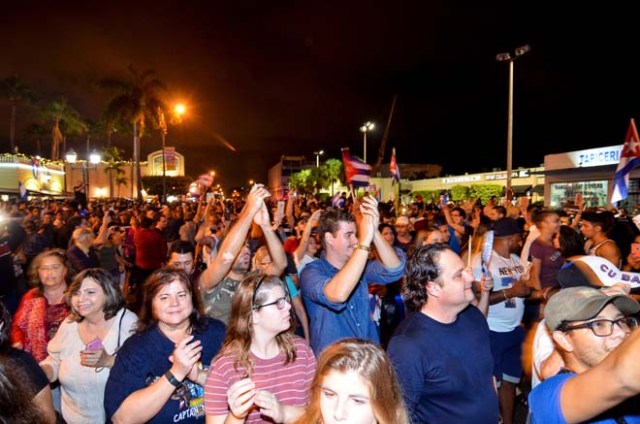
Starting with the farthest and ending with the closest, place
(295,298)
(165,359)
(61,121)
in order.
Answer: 1. (61,121)
2. (295,298)
3. (165,359)

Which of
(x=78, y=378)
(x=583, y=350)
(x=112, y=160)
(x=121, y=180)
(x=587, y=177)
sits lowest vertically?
(x=78, y=378)

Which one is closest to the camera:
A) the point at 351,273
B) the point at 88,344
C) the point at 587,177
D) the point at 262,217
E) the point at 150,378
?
the point at 150,378

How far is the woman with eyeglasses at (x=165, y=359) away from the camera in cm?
260

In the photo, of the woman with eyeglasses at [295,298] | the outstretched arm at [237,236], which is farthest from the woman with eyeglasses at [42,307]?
the woman with eyeglasses at [295,298]

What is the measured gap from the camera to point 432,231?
6.43 m

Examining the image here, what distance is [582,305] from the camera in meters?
2.09

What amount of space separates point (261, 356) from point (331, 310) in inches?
37.1

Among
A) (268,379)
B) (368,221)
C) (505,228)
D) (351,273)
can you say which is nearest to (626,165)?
(505,228)

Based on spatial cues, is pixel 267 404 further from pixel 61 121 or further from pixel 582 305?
pixel 61 121

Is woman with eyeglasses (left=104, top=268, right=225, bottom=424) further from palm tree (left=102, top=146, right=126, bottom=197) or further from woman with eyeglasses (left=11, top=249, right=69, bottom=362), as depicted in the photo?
palm tree (left=102, top=146, right=126, bottom=197)

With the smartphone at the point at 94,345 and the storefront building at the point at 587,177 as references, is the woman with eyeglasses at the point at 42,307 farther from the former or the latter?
the storefront building at the point at 587,177

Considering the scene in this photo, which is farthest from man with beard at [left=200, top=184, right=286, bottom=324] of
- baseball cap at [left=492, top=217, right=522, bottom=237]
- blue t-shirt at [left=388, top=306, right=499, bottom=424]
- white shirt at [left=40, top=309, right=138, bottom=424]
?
baseball cap at [left=492, top=217, right=522, bottom=237]

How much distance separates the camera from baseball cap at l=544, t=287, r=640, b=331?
206 centimetres

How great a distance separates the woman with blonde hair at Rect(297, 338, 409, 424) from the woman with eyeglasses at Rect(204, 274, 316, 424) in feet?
1.35
